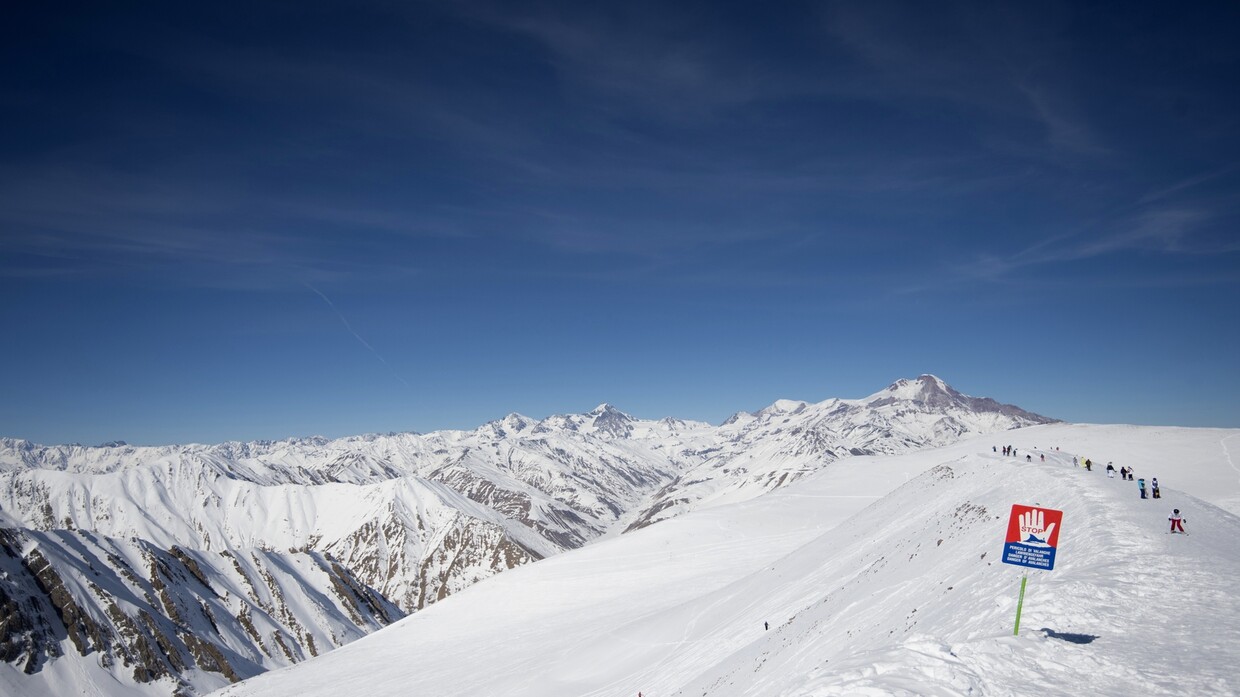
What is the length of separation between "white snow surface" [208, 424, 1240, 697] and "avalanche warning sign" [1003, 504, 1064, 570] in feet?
5.14

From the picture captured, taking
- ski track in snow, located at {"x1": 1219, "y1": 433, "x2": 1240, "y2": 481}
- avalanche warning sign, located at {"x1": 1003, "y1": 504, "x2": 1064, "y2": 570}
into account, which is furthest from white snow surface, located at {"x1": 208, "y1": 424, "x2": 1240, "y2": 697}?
avalanche warning sign, located at {"x1": 1003, "y1": 504, "x2": 1064, "y2": 570}

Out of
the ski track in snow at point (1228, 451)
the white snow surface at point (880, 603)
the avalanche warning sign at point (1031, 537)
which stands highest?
the ski track in snow at point (1228, 451)

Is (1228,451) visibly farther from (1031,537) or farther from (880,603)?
(1031,537)

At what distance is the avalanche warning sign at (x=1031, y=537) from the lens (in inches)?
564

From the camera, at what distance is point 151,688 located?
125 metres

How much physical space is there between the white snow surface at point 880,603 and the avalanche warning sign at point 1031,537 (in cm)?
157

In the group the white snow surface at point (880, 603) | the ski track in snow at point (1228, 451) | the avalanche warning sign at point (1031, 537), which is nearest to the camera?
the white snow surface at point (880, 603)

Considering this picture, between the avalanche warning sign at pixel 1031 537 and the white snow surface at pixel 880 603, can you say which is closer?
the white snow surface at pixel 880 603

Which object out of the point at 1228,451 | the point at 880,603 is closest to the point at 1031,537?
the point at 880,603

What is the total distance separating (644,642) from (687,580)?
18798 millimetres

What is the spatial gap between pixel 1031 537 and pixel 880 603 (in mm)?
13271

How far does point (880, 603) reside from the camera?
86.1 feet

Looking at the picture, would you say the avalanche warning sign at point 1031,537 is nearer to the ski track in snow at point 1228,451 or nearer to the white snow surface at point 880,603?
the white snow surface at point 880,603

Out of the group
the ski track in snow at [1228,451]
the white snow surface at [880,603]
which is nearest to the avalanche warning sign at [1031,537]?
the white snow surface at [880,603]
